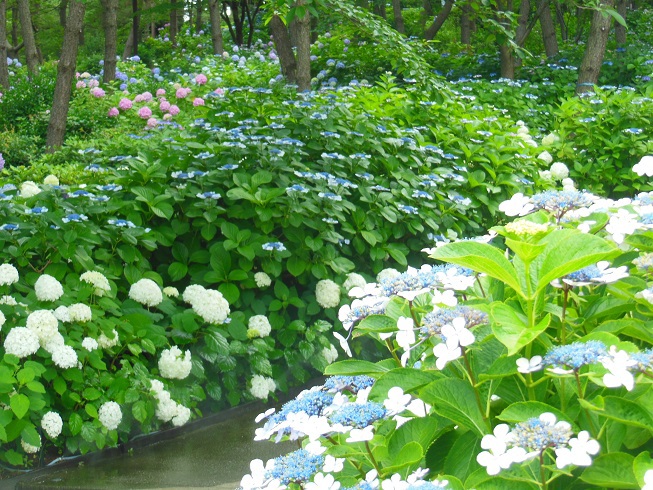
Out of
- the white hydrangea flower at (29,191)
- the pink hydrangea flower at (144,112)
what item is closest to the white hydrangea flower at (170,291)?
the white hydrangea flower at (29,191)

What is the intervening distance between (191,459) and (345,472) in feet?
6.85

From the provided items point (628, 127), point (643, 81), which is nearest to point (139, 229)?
point (628, 127)

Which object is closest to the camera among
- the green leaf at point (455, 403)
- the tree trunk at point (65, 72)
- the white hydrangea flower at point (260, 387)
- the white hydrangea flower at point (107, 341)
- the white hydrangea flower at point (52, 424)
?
the green leaf at point (455, 403)

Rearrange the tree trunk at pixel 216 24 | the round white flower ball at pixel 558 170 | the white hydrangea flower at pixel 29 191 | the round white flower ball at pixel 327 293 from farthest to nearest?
1. the tree trunk at pixel 216 24
2. the round white flower ball at pixel 558 170
3. the round white flower ball at pixel 327 293
4. the white hydrangea flower at pixel 29 191

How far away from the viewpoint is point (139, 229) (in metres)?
4.02

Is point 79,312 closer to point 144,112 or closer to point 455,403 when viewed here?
point 455,403

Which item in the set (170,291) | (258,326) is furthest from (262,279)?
(170,291)

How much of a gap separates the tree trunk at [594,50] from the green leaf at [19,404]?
7.77m

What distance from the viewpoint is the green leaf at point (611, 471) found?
1.25m

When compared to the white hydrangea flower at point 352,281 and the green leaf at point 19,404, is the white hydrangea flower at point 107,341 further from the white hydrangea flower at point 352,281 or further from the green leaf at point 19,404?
the white hydrangea flower at point 352,281

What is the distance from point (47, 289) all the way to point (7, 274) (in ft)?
0.57

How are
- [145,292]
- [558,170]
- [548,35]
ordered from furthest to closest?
[548,35], [558,170], [145,292]

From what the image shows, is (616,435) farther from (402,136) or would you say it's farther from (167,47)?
(167,47)

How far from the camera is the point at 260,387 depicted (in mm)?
3943
